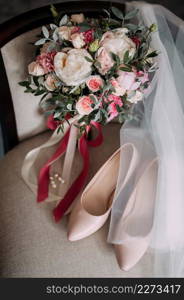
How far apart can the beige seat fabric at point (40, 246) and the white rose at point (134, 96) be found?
1.07ft

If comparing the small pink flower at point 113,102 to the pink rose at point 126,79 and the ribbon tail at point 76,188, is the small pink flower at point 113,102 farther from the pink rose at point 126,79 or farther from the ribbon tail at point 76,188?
the ribbon tail at point 76,188

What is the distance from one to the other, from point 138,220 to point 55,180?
10.9 inches

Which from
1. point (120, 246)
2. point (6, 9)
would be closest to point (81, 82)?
point (120, 246)

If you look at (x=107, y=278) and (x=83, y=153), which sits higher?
(x=83, y=153)

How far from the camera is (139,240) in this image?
78 cm

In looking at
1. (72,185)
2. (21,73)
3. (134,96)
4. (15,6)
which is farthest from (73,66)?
(15,6)

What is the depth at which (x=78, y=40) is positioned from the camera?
71 centimetres

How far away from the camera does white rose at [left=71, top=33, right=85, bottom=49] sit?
0.71 m

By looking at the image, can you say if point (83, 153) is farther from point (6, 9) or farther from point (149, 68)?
point (6, 9)

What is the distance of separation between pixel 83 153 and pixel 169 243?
1.12 ft

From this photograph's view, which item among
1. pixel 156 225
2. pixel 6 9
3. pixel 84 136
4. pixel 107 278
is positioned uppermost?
pixel 6 9

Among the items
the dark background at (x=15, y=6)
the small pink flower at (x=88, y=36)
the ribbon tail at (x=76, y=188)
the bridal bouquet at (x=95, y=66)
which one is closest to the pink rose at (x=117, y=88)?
the bridal bouquet at (x=95, y=66)

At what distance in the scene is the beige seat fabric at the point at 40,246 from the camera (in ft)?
2.61

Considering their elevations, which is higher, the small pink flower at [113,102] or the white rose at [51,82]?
the white rose at [51,82]
